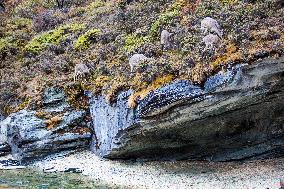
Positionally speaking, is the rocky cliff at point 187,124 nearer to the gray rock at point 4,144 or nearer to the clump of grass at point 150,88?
the clump of grass at point 150,88

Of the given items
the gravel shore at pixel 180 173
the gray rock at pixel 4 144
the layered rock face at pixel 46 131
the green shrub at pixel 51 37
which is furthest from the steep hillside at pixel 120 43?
the gravel shore at pixel 180 173

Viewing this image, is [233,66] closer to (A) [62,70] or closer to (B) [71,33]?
(A) [62,70]

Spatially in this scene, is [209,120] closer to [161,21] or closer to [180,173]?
[180,173]

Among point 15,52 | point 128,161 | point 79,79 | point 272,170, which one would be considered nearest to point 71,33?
point 15,52

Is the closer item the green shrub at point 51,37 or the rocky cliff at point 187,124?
the rocky cliff at point 187,124

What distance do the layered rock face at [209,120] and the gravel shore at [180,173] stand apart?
531 millimetres

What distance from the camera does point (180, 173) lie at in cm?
1795

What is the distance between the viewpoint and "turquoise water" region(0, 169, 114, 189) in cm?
1723

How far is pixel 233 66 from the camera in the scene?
1623 cm

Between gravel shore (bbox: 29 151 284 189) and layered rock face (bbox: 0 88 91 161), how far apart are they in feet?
4.49

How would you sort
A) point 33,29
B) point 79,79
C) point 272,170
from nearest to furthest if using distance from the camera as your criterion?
point 272,170
point 79,79
point 33,29

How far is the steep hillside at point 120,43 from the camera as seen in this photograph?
17.6 metres

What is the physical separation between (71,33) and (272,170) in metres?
17.8

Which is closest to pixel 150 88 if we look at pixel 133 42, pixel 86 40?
pixel 133 42
